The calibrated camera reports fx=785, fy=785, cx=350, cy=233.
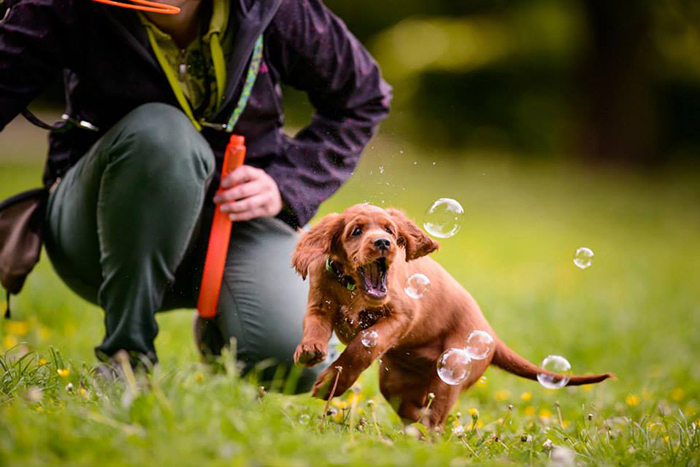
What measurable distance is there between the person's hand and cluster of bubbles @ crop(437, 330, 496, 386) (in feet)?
2.50

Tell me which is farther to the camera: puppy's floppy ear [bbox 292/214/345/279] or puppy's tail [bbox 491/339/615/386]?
puppy's tail [bbox 491/339/615/386]

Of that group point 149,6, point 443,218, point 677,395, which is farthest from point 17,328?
point 677,395

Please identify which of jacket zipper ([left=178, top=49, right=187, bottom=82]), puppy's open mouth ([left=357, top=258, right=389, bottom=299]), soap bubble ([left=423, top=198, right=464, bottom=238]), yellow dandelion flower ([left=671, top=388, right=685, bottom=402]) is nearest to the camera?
puppy's open mouth ([left=357, top=258, right=389, bottom=299])

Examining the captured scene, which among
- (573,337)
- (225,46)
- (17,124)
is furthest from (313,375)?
(17,124)

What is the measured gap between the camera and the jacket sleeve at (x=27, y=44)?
215 cm

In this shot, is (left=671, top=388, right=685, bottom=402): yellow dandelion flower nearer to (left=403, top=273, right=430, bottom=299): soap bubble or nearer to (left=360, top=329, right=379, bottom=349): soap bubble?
(left=403, top=273, right=430, bottom=299): soap bubble

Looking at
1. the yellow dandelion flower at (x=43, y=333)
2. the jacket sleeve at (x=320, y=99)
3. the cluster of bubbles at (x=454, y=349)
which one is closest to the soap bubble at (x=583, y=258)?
the cluster of bubbles at (x=454, y=349)

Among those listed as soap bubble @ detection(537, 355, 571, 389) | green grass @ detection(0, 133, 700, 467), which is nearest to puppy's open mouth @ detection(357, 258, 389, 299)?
green grass @ detection(0, 133, 700, 467)

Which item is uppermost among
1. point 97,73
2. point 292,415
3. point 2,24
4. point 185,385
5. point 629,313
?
point 2,24

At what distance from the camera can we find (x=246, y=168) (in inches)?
92.7

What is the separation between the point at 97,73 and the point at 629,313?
11.1 ft

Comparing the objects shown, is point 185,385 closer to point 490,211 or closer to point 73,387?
point 73,387

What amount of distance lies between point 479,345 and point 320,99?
105 centimetres

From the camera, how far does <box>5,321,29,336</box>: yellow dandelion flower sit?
10.6 ft
